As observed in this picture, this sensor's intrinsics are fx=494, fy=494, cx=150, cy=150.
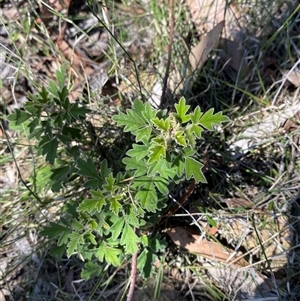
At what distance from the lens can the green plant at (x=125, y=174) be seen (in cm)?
165

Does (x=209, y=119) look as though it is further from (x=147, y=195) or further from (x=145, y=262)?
(x=145, y=262)

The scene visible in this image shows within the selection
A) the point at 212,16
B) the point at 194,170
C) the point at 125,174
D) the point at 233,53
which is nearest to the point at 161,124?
the point at 194,170

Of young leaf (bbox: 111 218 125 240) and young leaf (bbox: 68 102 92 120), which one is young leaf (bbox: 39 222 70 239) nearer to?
young leaf (bbox: 111 218 125 240)

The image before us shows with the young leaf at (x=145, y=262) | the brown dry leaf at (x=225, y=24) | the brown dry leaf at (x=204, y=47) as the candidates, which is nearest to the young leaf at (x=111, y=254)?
the young leaf at (x=145, y=262)

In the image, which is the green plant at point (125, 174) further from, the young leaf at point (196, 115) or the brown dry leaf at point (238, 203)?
the brown dry leaf at point (238, 203)

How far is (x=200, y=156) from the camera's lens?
236 centimetres

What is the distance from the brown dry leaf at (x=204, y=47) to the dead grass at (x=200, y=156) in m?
0.04

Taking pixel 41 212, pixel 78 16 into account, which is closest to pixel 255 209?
pixel 41 212

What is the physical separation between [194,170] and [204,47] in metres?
1.02

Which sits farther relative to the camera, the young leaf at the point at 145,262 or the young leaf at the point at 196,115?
the young leaf at the point at 145,262

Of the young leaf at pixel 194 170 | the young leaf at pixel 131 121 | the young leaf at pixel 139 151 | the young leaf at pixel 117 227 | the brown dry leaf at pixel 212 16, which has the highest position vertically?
the brown dry leaf at pixel 212 16

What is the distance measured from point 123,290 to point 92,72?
122cm

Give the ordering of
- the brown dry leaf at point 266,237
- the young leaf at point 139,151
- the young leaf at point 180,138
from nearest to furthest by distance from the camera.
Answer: the young leaf at point 180,138 < the young leaf at point 139,151 < the brown dry leaf at point 266,237

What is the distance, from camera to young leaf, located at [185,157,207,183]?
1657mm
